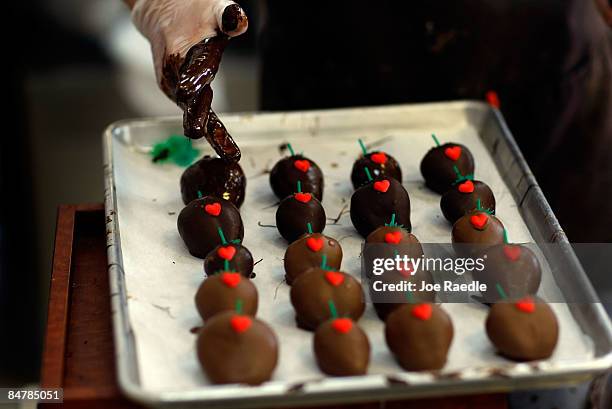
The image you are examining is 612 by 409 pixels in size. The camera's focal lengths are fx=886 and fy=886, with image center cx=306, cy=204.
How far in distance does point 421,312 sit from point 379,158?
0.46 metres

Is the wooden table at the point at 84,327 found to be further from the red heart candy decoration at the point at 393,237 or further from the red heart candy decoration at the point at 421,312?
the red heart candy decoration at the point at 393,237

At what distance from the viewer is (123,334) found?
3.70 ft

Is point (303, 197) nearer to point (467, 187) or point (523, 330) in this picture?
point (467, 187)

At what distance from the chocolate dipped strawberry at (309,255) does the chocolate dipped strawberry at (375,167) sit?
0.80ft

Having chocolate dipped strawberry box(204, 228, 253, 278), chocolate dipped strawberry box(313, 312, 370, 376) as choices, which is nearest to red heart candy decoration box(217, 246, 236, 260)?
chocolate dipped strawberry box(204, 228, 253, 278)

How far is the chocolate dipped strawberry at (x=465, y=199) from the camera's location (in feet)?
4.59

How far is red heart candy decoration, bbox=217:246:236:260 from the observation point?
1250 millimetres

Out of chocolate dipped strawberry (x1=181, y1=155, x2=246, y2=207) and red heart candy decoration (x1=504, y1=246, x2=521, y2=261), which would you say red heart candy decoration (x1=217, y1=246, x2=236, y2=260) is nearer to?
chocolate dipped strawberry (x1=181, y1=155, x2=246, y2=207)

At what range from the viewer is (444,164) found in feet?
4.93

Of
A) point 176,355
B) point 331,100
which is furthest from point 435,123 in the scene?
point 176,355

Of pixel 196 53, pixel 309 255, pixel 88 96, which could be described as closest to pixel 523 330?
pixel 309 255

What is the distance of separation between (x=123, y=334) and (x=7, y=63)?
174 centimetres

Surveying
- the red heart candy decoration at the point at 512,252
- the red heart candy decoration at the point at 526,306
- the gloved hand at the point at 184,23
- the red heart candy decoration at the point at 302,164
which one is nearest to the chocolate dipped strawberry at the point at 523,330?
the red heart candy decoration at the point at 526,306

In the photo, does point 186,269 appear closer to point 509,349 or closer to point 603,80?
point 509,349
